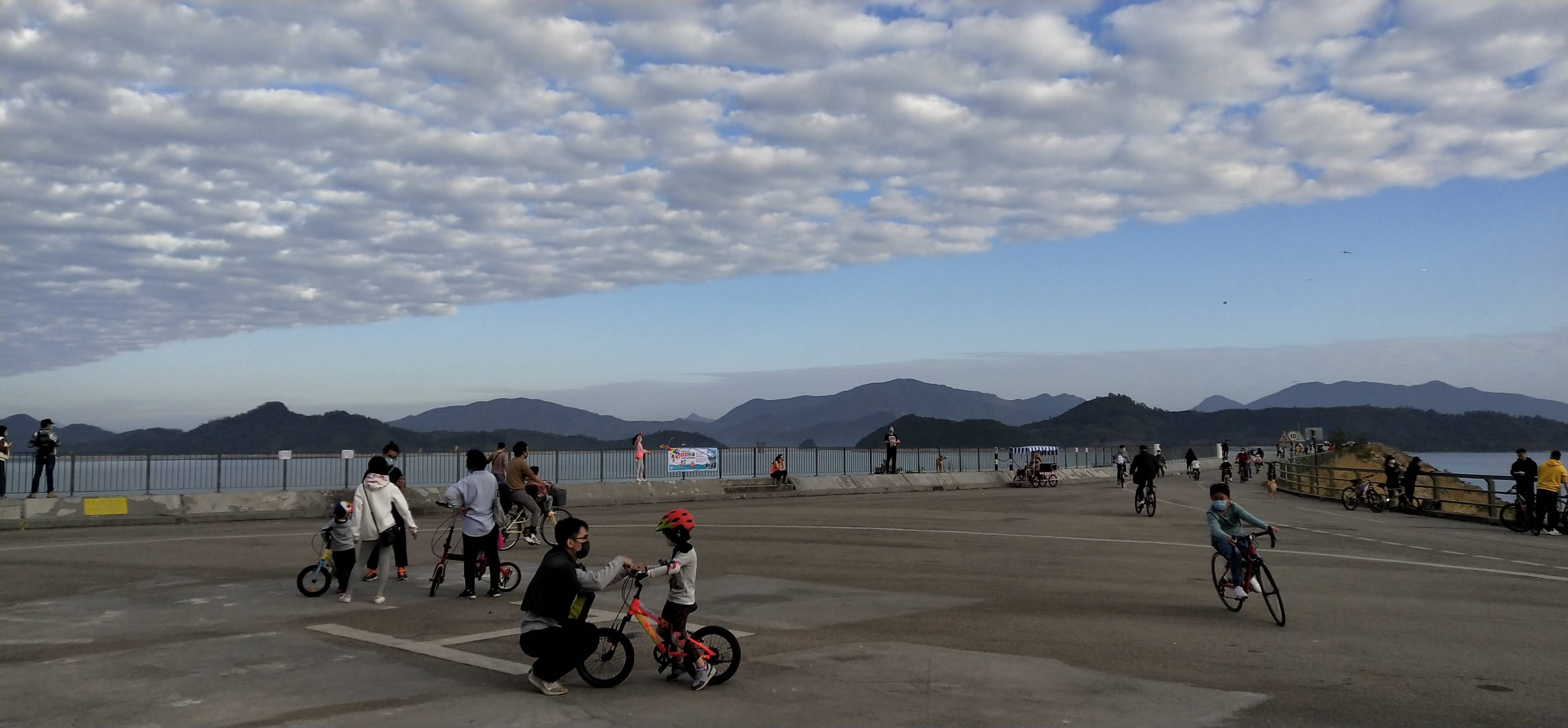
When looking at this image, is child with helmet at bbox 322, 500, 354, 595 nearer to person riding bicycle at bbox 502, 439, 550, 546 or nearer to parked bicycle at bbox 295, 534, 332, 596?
parked bicycle at bbox 295, 534, 332, 596

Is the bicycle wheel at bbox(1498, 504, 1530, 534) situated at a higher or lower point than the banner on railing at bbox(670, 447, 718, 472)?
lower

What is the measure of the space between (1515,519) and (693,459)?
79.4 ft

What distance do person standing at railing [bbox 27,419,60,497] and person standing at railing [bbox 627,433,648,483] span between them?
46.4ft

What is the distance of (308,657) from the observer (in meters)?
9.57

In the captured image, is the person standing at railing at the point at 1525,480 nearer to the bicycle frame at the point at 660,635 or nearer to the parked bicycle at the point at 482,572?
the parked bicycle at the point at 482,572

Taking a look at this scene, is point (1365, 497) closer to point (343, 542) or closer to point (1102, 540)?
point (1102, 540)

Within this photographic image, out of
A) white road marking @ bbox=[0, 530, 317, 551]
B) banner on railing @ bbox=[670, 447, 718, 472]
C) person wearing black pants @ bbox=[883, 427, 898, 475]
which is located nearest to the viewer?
white road marking @ bbox=[0, 530, 317, 551]

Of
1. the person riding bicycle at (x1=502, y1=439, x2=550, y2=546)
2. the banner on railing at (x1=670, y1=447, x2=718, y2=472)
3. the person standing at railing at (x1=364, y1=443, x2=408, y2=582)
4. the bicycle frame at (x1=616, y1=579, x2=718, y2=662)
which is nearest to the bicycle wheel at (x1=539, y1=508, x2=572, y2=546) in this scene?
the person riding bicycle at (x1=502, y1=439, x2=550, y2=546)

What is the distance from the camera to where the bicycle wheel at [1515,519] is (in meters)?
24.7

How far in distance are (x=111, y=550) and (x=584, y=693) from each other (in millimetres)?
14735

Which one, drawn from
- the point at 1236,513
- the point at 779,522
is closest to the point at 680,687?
the point at 1236,513

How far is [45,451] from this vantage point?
24.1m

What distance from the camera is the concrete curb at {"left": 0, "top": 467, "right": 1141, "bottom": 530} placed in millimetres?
23500

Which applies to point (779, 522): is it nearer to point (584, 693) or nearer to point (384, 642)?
point (384, 642)
